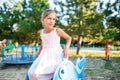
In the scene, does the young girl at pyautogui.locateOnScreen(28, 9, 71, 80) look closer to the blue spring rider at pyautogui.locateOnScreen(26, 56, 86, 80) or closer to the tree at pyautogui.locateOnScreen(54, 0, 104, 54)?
the blue spring rider at pyautogui.locateOnScreen(26, 56, 86, 80)

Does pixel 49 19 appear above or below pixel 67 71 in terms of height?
above

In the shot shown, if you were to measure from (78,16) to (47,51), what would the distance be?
13209 mm

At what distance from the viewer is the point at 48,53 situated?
276cm

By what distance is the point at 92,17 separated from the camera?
15680 mm

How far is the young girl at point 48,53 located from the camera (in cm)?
265

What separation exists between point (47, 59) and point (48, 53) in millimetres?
74

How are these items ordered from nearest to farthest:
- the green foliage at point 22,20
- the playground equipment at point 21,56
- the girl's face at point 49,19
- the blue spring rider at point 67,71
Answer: the blue spring rider at point 67,71
the girl's face at point 49,19
the playground equipment at point 21,56
the green foliage at point 22,20

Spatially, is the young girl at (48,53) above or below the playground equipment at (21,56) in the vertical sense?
above

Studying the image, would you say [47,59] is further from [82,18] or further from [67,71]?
[82,18]

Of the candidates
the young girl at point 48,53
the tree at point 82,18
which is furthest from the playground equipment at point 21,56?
the young girl at point 48,53

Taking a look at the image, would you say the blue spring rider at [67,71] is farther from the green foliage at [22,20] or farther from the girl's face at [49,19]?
the green foliage at [22,20]

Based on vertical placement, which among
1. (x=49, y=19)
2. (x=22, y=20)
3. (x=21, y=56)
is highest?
(x=49, y=19)

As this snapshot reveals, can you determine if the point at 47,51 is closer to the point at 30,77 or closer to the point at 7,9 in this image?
the point at 30,77

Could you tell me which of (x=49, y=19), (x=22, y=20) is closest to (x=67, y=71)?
(x=49, y=19)
